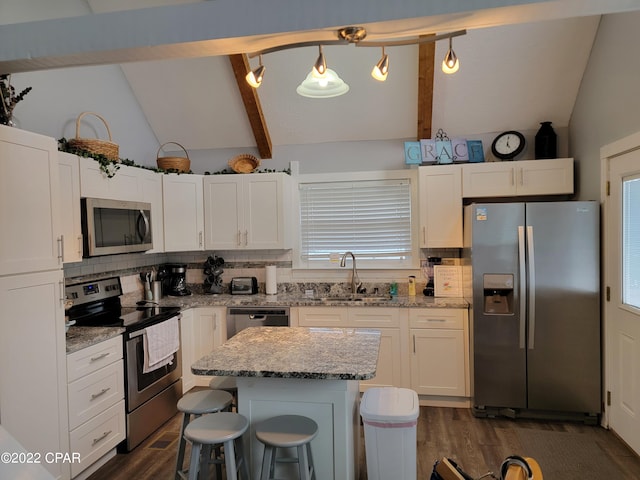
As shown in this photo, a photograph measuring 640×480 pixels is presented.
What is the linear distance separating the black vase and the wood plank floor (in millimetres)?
2280

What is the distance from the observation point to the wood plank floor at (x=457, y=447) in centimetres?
274

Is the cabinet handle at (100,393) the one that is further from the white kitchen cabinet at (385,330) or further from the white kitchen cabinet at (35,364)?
the white kitchen cabinet at (385,330)

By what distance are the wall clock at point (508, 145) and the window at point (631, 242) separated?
1.11 metres

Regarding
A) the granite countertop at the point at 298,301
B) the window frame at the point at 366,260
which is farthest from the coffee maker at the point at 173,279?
the window frame at the point at 366,260

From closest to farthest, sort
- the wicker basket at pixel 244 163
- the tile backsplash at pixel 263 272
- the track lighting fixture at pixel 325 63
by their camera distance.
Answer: the track lighting fixture at pixel 325 63 < the tile backsplash at pixel 263 272 < the wicker basket at pixel 244 163

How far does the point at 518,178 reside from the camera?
3785 millimetres

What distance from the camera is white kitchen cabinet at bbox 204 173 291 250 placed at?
169 inches

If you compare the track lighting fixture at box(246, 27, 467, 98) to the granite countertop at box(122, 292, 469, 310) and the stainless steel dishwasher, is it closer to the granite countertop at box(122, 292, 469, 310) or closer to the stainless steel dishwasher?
the granite countertop at box(122, 292, 469, 310)

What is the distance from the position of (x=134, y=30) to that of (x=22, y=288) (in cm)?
144

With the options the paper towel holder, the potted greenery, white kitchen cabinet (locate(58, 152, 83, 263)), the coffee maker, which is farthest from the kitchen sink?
the potted greenery

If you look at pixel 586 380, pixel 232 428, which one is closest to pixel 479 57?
pixel 586 380

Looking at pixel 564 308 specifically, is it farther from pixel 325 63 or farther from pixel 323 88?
pixel 325 63

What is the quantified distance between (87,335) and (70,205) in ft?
2.88

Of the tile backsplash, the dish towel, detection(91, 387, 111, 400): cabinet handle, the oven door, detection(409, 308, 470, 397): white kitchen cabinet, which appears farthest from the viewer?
the tile backsplash
